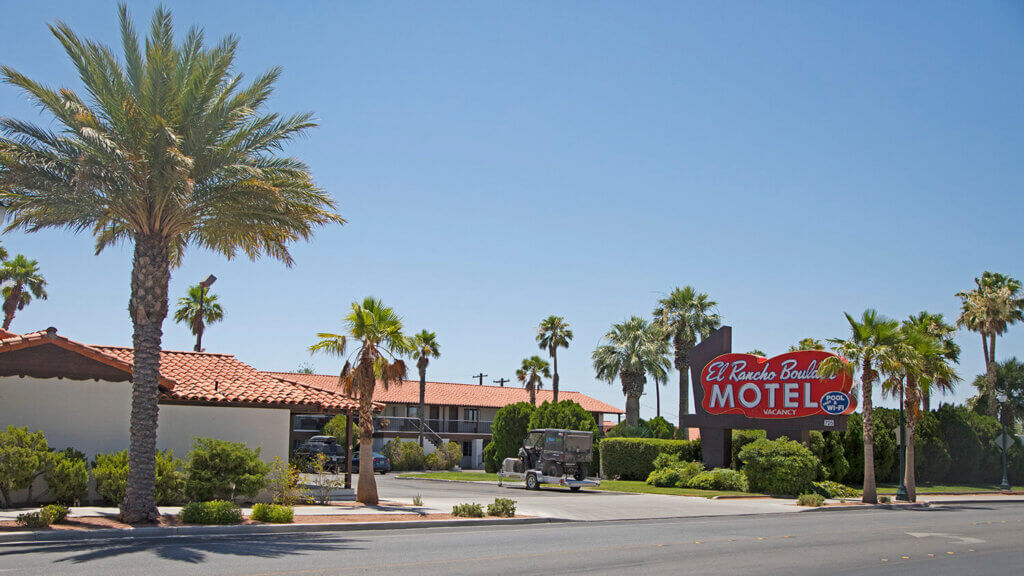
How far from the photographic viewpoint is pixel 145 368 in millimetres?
16406

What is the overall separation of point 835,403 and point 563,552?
24181 millimetres

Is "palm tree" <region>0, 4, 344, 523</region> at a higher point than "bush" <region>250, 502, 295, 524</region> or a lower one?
higher

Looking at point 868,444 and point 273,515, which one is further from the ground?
point 868,444

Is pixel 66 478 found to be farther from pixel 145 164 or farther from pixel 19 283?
pixel 19 283

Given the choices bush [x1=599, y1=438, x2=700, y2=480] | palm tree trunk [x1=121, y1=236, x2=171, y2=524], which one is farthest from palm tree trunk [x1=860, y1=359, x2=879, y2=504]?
palm tree trunk [x1=121, y1=236, x2=171, y2=524]

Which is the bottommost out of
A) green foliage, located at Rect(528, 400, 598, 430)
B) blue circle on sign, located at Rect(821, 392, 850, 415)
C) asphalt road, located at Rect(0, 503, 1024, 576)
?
asphalt road, located at Rect(0, 503, 1024, 576)

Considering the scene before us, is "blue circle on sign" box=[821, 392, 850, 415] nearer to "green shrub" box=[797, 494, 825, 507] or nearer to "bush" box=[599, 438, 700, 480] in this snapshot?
"green shrub" box=[797, 494, 825, 507]

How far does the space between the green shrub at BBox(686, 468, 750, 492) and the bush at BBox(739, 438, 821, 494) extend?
0.76 metres

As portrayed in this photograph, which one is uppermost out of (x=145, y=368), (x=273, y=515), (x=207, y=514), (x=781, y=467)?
(x=145, y=368)

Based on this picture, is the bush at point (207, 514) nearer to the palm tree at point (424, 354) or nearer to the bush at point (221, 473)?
the bush at point (221, 473)

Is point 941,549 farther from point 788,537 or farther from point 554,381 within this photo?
point 554,381

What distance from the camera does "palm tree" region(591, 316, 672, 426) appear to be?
4978 cm

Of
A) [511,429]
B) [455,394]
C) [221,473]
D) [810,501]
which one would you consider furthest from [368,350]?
[455,394]

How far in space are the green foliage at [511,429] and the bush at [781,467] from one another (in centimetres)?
1685
